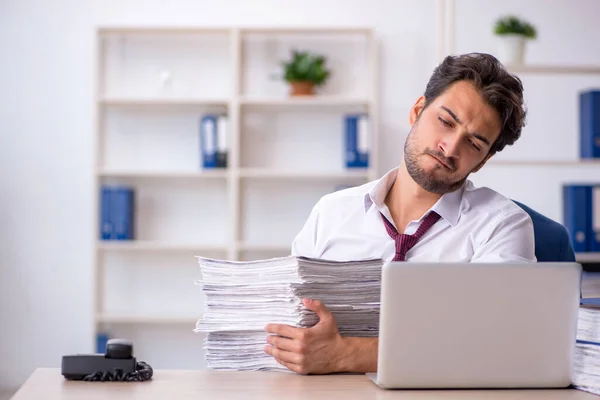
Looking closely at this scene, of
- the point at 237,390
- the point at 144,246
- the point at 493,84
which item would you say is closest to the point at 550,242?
the point at 493,84

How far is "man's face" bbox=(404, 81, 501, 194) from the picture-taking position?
180 centimetres

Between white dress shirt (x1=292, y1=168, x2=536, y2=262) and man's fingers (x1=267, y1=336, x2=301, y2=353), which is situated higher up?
white dress shirt (x1=292, y1=168, x2=536, y2=262)

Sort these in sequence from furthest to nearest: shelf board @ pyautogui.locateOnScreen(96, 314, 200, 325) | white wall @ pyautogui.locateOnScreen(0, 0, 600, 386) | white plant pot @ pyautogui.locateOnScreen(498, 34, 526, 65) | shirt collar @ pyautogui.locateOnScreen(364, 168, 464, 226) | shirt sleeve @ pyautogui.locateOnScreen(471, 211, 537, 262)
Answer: white wall @ pyautogui.locateOnScreen(0, 0, 600, 386), shelf board @ pyautogui.locateOnScreen(96, 314, 200, 325), white plant pot @ pyautogui.locateOnScreen(498, 34, 526, 65), shirt collar @ pyautogui.locateOnScreen(364, 168, 464, 226), shirt sleeve @ pyautogui.locateOnScreen(471, 211, 537, 262)

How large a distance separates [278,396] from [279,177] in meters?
3.11

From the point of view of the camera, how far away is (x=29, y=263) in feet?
14.5

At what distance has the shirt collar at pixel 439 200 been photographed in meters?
1.88

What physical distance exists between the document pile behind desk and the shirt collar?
1.58 feet

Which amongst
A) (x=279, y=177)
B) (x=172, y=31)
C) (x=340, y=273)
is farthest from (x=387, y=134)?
(x=340, y=273)

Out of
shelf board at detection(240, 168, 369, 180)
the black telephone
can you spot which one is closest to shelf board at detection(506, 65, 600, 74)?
shelf board at detection(240, 168, 369, 180)

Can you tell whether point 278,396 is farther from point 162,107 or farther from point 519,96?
point 162,107

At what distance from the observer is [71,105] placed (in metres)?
4.44

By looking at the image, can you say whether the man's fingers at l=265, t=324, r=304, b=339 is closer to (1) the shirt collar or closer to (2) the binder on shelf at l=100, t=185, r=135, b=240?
(1) the shirt collar

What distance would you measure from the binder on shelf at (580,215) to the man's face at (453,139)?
224cm

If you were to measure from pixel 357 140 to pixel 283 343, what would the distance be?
2.82 m
